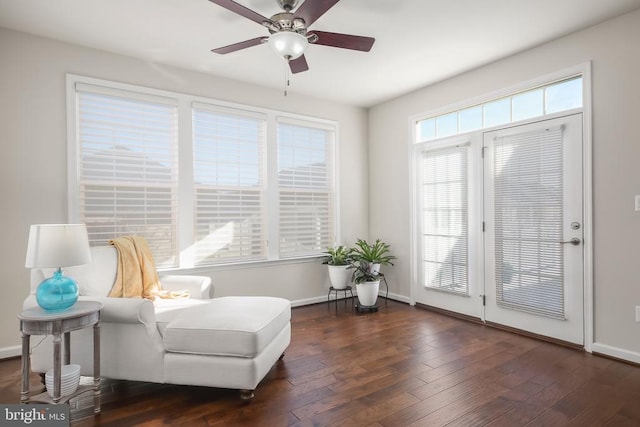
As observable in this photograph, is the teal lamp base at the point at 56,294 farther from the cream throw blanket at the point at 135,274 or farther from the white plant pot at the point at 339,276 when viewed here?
the white plant pot at the point at 339,276

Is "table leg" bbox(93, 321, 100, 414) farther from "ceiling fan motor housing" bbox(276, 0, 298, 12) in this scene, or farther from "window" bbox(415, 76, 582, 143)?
"window" bbox(415, 76, 582, 143)

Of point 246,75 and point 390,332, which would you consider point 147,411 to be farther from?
point 246,75

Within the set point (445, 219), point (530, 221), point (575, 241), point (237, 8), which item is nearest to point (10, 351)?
point (237, 8)

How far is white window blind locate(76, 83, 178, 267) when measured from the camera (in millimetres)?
3254

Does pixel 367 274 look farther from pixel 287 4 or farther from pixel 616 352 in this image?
pixel 287 4

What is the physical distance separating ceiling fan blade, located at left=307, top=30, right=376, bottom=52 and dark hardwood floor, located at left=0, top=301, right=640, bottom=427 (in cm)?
231

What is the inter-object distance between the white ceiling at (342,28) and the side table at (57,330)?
2160 mm

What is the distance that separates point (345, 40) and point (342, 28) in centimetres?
67

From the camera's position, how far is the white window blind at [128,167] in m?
3.25

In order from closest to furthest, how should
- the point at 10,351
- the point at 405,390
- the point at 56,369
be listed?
the point at 56,369, the point at 405,390, the point at 10,351

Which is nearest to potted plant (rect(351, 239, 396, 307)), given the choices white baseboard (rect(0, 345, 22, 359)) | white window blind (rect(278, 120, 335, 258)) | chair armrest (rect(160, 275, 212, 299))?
white window blind (rect(278, 120, 335, 258))

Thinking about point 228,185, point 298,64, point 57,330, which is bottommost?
point 57,330

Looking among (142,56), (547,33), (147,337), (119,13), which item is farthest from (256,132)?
(547,33)

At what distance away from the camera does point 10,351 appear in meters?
2.93
